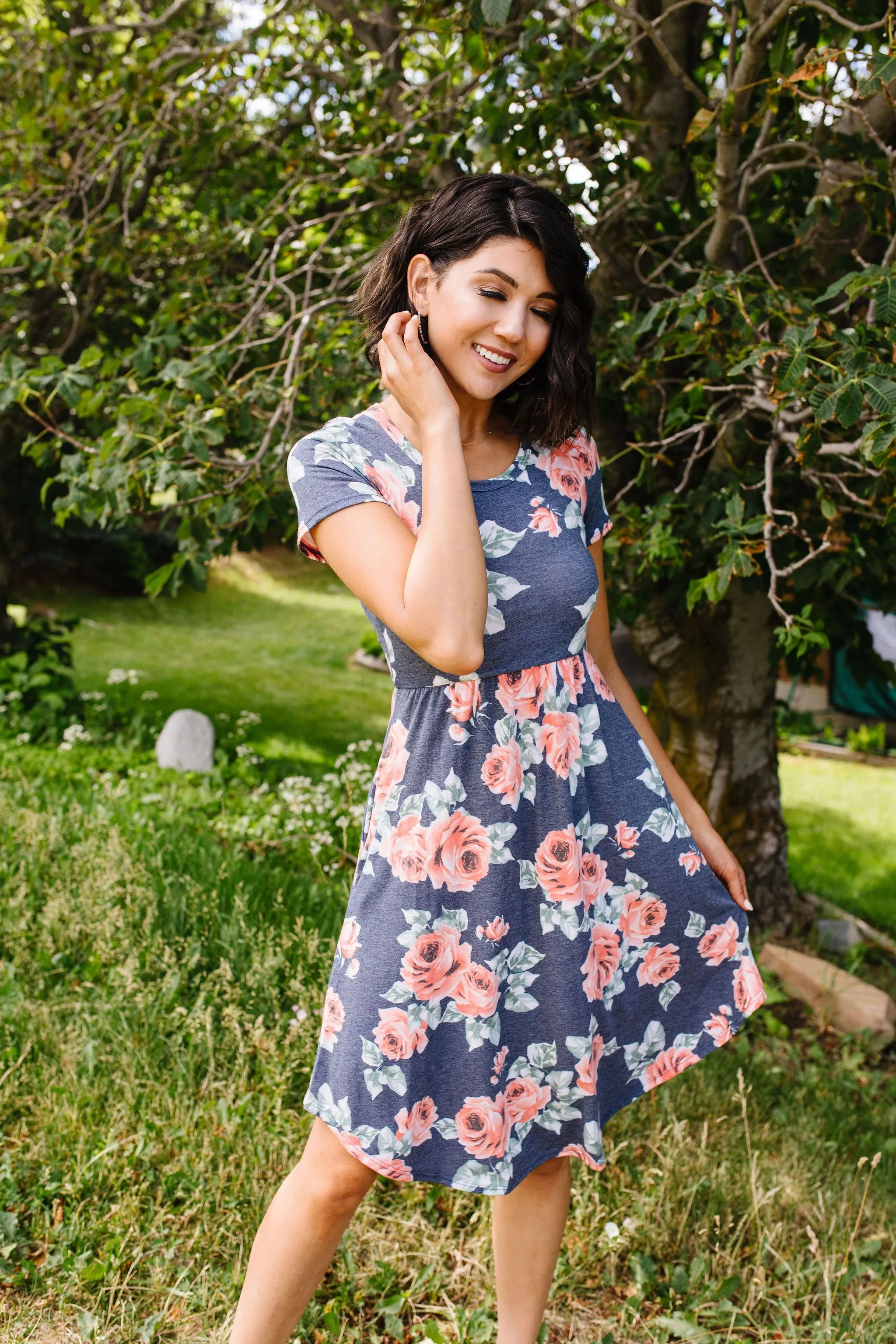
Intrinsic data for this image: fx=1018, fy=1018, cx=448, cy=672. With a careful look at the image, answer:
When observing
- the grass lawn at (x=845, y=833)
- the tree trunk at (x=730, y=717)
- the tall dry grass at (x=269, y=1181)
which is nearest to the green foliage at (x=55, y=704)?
the tall dry grass at (x=269, y=1181)

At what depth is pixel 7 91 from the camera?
14.6ft

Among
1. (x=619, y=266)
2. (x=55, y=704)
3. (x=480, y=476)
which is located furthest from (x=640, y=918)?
(x=55, y=704)

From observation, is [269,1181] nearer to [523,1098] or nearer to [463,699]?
[523,1098]

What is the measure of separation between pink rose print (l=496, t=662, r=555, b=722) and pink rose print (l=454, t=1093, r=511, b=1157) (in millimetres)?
569

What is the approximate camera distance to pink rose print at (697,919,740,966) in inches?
67.1

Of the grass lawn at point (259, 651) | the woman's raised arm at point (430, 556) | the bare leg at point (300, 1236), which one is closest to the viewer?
the woman's raised arm at point (430, 556)

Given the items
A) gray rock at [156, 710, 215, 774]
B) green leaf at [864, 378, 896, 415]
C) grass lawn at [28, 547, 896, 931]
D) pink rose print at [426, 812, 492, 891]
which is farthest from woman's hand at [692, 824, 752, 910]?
gray rock at [156, 710, 215, 774]

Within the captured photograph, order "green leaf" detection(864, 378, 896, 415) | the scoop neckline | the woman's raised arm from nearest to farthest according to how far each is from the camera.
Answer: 1. the woman's raised arm
2. the scoop neckline
3. "green leaf" detection(864, 378, 896, 415)

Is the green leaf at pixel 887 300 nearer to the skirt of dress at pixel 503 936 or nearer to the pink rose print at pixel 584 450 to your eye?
the pink rose print at pixel 584 450

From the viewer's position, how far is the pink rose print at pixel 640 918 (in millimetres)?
1640

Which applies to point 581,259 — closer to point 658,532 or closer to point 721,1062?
point 658,532

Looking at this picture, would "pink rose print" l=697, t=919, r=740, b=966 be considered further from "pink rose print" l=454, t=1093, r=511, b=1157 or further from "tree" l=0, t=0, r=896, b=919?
"tree" l=0, t=0, r=896, b=919

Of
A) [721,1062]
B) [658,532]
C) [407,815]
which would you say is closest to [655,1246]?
[721,1062]

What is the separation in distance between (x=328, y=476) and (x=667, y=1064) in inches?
43.4
